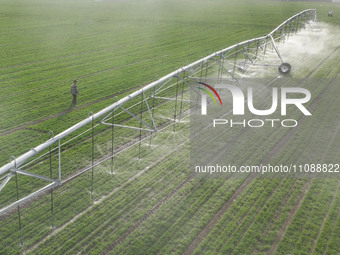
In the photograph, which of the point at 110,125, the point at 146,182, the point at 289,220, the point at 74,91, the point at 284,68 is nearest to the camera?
the point at 289,220

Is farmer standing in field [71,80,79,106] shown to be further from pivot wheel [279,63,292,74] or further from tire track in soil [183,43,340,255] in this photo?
pivot wheel [279,63,292,74]

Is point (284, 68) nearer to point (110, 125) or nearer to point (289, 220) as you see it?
point (110, 125)

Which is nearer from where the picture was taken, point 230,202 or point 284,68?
point 230,202

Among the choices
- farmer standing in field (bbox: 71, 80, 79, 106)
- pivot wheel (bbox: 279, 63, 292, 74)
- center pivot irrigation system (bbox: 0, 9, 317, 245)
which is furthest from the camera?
pivot wheel (bbox: 279, 63, 292, 74)

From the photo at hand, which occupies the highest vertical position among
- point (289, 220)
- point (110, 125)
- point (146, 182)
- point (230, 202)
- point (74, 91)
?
point (74, 91)

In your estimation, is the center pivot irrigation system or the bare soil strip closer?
the center pivot irrigation system

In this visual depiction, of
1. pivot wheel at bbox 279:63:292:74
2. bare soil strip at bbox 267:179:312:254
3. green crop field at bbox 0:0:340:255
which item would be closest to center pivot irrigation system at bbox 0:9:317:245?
pivot wheel at bbox 279:63:292:74

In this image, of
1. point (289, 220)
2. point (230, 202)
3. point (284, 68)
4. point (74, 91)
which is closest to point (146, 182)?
point (230, 202)

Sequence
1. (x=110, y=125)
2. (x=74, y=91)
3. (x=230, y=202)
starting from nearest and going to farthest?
(x=230, y=202), (x=110, y=125), (x=74, y=91)

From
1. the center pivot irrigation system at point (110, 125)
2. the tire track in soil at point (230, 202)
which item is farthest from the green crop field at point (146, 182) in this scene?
the center pivot irrigation system at point (110, 125)

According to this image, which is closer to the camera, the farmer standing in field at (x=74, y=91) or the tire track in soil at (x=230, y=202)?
the tire track in soil at (x=230, y=202)

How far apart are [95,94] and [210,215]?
12918 mm

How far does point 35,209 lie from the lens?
460 inches

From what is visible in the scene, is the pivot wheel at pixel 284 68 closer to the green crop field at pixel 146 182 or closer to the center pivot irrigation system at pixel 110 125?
the center pivot irrigation system at pixel 110 125
